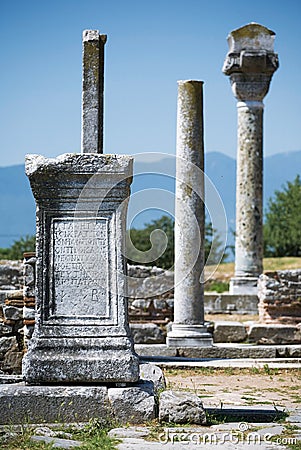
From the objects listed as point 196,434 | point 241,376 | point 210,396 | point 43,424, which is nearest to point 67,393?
point 43,424

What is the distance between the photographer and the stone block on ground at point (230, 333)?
13969 millimetres

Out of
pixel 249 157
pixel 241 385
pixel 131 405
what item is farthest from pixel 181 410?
pixel 249 157

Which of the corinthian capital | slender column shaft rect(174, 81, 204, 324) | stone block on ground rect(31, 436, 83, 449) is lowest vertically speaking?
stone block on ground rect(31, 436, 83, 449)

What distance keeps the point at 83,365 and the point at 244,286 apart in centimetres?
1434

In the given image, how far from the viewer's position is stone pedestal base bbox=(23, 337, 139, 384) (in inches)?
247

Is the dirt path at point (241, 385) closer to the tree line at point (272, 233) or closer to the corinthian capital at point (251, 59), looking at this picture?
the corinthian capital at point (251, 59)

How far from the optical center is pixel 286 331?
13.9 meters

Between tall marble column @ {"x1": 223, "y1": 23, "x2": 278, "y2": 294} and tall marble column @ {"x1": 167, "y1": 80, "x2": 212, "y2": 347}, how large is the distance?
752 centimetres

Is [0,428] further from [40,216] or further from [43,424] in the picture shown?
[40,216]

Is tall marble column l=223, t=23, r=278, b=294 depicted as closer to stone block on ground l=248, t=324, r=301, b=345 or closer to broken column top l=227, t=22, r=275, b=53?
broken column top l=227, t=22, r=275, b=53

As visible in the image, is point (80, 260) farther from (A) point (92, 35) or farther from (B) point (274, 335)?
(B) point (274, 335)

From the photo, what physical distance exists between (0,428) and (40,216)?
160 cm

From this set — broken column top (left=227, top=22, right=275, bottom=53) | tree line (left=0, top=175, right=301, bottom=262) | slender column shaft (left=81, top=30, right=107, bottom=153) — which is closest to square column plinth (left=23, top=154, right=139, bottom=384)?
slender column shaft (left=81, top=30, right=107, bottom=153)

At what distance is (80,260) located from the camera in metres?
6.47
